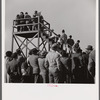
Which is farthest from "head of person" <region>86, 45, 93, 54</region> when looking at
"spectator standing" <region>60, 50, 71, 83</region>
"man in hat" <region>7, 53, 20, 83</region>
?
"man in hat" <region>7, 53, 20, 83</region>

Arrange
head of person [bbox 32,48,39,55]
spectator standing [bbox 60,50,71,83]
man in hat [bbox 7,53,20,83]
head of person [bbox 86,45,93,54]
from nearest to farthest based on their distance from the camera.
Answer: head of person [bbox 86,45,93,54] < spectator standing [bbox 60,50,71,83] < head of person [bbox 32,48,39,55] < man in hat [bbox 7,53,20,83]

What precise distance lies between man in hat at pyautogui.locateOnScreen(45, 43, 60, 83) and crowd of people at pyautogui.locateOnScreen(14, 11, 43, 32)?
0.51 meters

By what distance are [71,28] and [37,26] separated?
1.96 ft

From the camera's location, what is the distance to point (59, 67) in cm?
424

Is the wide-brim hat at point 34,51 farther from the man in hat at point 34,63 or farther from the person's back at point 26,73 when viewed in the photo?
the person's back at point 26,73

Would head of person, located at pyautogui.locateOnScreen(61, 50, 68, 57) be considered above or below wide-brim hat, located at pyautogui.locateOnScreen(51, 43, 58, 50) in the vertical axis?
below

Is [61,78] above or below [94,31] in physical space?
below

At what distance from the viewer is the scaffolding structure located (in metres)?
4.27

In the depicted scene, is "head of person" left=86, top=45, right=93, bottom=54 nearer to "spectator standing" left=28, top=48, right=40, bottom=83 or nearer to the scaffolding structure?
the scaffolding structure

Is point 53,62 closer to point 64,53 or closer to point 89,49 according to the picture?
point 64,53

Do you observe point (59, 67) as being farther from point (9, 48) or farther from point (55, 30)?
point (9, 48)

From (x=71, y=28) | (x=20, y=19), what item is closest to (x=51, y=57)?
(x=71, y=28)
